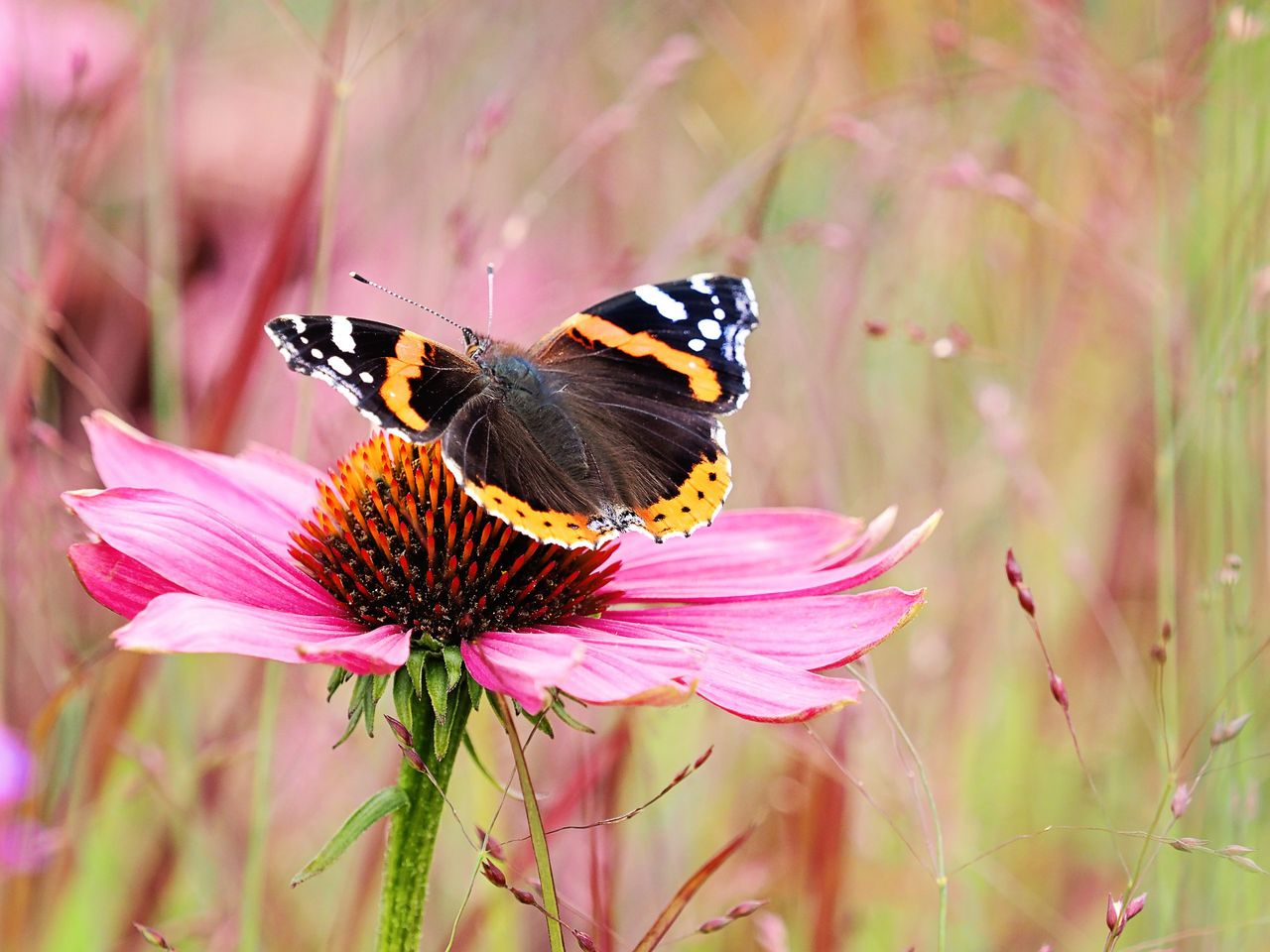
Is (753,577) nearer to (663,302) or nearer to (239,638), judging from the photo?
(663,302)

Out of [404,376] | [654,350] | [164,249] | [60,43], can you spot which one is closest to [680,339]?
[654,350]

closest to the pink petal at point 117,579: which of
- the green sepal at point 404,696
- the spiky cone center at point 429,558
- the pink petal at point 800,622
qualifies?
the spiky cone center at point 429,558

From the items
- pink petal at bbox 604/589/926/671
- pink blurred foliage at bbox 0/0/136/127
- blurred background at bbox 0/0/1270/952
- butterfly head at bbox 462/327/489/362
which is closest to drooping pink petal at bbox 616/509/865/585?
pink petal at bbox 604/589/926/671

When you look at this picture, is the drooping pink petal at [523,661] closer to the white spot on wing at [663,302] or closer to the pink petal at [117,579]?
the pink petal at [117,579]

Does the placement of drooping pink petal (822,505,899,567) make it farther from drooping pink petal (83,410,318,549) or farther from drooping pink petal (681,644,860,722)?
drooping pink petal (83,410,318,549)

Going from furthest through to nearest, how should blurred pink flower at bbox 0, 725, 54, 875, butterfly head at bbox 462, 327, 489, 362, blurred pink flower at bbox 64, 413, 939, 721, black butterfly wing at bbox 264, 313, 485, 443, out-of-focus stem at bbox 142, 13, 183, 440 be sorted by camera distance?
out-of-focus stem at bbox 142, 13, 183, 440 → butterfly head at bbox 462, 327, 489, 362 → blurred pink flower at bbox 0, 725, 54, 875 → black butterfly wing at bbox 264, 313, 485, 443 → blurred pink flower at bbox 64, 413, 939, 721

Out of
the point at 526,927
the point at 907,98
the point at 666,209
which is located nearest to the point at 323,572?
the point at 526,927
